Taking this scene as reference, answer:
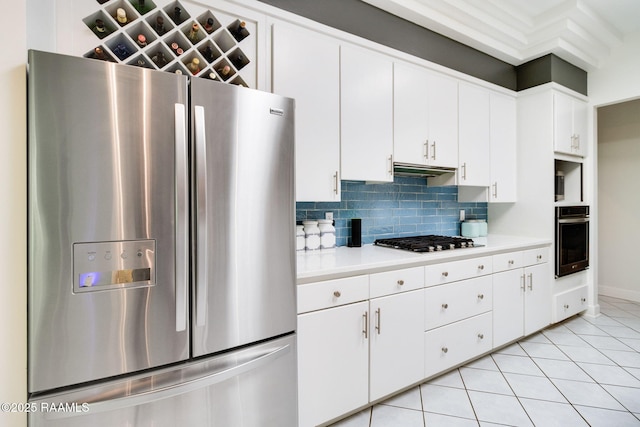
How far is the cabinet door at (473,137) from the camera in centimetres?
280

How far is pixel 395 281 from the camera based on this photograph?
6.37 feet

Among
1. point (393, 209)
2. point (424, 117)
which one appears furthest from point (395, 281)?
point (424, 117)

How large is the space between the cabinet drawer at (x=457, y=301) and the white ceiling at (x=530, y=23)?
2.05m

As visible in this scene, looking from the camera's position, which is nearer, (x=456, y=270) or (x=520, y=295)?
(x=456, y=270)

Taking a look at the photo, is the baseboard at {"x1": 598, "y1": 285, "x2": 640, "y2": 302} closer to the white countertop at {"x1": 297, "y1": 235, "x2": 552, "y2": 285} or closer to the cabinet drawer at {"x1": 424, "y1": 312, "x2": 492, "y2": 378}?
the white countertop at {"x1": 297, "y1": 235, "x2": 552, "y2": 285}

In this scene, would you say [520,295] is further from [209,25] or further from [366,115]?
[209,25]

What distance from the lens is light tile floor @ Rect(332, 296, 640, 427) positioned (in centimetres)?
184

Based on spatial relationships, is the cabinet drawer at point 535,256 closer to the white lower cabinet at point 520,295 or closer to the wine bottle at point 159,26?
the white lower cabinet at point 520,295

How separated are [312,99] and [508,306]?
2.35 meters

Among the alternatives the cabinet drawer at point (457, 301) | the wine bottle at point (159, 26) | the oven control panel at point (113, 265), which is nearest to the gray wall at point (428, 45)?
the wine bottle at point (159, 26)

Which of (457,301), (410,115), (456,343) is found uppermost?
(410,115)

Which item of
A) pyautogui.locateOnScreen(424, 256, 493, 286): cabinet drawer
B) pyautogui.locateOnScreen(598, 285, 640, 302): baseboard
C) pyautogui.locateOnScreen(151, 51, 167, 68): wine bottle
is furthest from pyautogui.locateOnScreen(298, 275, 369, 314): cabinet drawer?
pyautogui.locateOnScreen(598, 285, 640, 302): baseboard

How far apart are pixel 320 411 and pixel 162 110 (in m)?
1.62

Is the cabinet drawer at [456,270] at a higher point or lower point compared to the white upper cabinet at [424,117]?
lower
